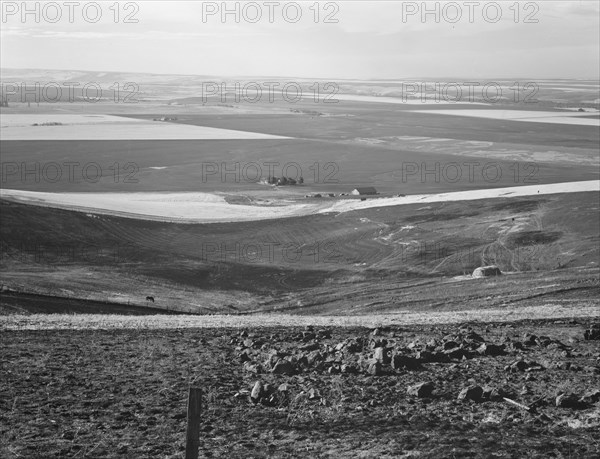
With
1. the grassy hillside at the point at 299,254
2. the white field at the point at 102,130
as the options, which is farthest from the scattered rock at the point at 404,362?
the white field at the point at 102,130

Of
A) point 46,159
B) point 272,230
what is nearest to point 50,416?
point 272,230

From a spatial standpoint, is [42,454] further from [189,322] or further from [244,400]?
[189,322]

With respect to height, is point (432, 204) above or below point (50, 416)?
below

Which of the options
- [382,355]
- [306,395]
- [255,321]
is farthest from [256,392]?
[255,321]

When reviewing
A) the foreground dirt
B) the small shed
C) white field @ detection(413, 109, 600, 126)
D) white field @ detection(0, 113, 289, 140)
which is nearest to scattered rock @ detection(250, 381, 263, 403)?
the foreground dirt

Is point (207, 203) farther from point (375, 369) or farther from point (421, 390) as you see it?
point (421, 390)

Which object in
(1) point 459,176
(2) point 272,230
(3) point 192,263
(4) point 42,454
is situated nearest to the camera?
(4) point 42,454
